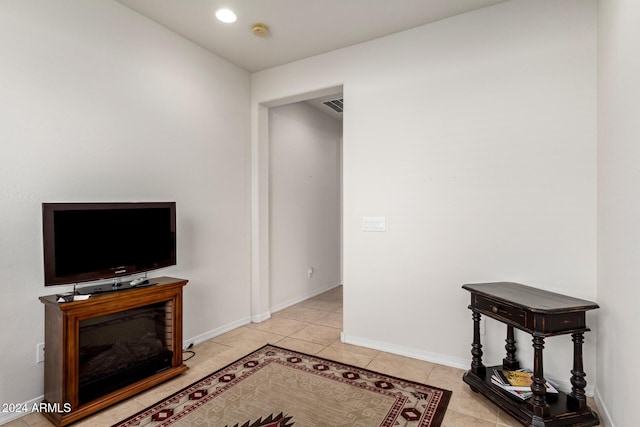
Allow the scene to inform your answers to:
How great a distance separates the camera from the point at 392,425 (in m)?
2.00

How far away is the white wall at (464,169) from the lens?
2359 millimetres

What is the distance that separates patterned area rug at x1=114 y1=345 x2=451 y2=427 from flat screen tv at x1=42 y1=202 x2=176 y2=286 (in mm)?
995

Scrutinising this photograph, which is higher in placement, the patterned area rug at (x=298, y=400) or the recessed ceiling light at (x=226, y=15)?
the recessed ceiling light at (x=226, y=15)

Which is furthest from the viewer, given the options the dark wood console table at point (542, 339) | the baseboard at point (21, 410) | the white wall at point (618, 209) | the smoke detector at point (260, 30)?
the smoke detector at point (260, 30)

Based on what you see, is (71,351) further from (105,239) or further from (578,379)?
(578,379)

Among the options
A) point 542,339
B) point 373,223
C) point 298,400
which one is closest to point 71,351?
point 298,400

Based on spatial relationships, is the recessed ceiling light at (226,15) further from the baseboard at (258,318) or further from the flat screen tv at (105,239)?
the baseboard at (258,318)

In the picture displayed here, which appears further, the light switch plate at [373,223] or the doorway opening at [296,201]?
the doorway opening at [296,201]

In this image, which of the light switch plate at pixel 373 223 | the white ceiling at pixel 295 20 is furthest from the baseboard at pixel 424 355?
the white ceiling at pixel 295 20

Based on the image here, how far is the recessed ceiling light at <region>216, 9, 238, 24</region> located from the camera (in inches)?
→ 106

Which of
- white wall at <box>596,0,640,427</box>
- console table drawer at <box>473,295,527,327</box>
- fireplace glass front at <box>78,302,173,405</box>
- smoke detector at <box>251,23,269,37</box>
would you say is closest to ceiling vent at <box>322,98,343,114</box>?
smoke detector at <box>251,23,269,37</box>

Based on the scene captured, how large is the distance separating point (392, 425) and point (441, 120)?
2.34 metres

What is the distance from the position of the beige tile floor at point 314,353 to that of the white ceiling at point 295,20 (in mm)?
2975

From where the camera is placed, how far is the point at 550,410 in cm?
199
